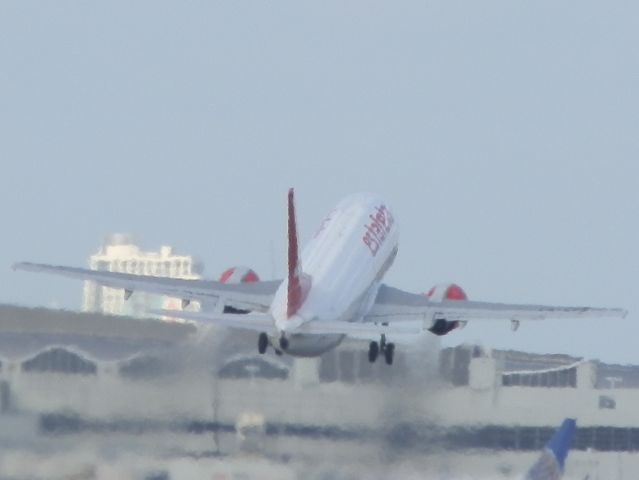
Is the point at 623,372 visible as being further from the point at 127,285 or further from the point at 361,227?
the point at 127,285

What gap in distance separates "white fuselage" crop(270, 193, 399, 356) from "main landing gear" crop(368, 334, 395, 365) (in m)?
1.17

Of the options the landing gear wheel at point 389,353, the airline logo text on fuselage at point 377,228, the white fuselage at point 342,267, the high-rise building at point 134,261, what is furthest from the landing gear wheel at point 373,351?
the high-rise building at point 134,261

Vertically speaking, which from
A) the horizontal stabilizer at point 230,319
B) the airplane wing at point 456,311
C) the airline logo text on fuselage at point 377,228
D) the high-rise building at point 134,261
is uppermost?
the high-rise building at point 134,261

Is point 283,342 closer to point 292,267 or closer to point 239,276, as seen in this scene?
point 292,267

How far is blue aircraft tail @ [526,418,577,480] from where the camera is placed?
59844mm

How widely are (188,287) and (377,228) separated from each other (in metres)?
6.74

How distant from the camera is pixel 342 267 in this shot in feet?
220

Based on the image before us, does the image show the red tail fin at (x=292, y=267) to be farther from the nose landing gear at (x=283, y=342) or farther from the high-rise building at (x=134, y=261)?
the high-rise building at (x=134, y=261)

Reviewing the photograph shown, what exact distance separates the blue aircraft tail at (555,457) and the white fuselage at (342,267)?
659 centimetres

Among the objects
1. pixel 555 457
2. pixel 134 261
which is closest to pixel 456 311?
pixel 555 457

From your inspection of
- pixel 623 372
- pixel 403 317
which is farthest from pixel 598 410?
pixel 403 317

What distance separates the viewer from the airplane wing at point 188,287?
6775 cm

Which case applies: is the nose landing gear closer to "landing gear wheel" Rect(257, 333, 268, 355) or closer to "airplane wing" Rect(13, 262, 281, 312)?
"landing gear wheel" Rect(257, 333, 268, 355)

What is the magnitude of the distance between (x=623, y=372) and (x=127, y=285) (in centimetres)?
1651
